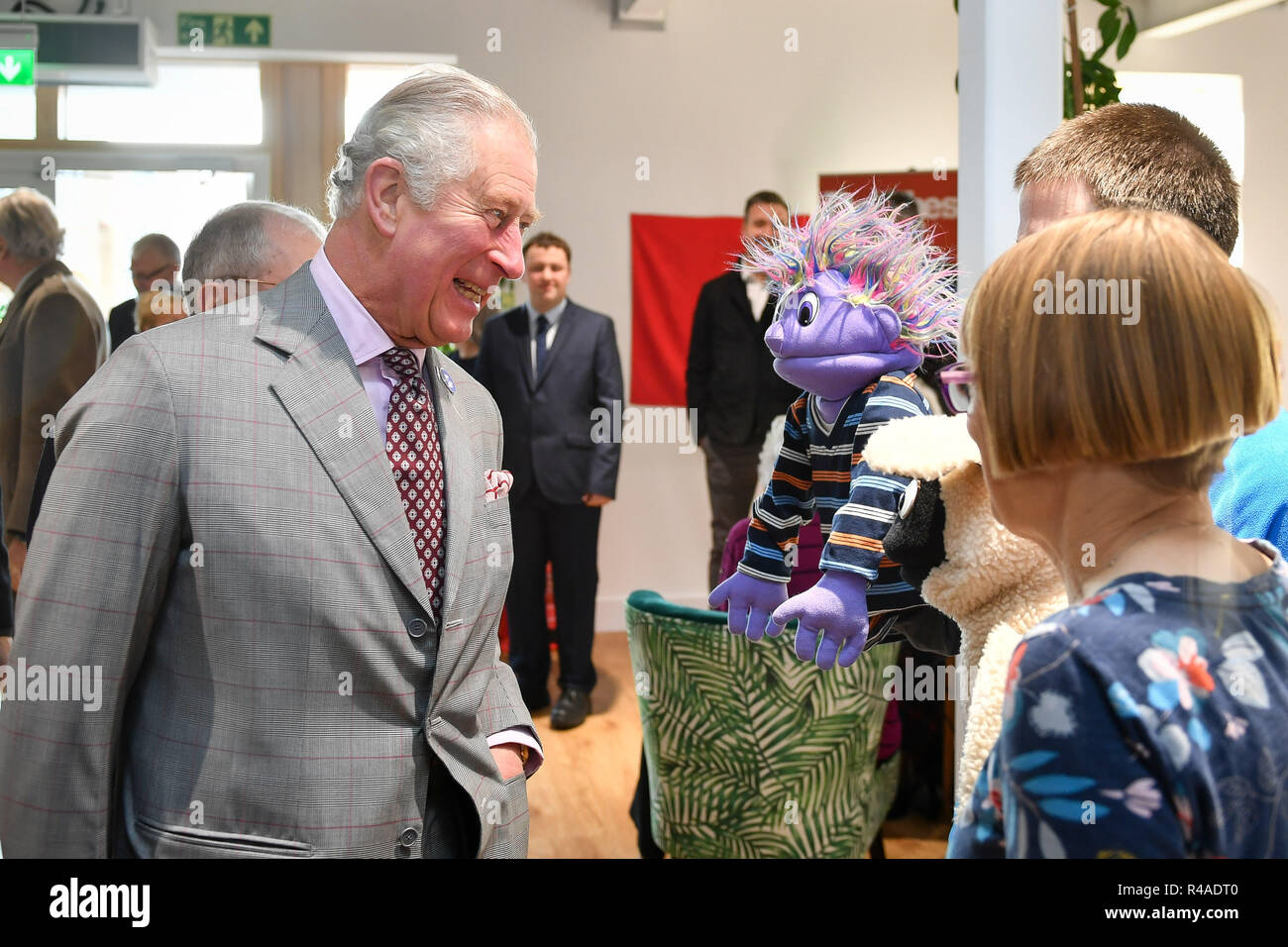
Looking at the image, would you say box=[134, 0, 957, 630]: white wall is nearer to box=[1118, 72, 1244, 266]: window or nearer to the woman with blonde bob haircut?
box=[1118, 72, 1244, 266]: window

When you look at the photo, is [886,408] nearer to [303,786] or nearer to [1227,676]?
[1227,676]

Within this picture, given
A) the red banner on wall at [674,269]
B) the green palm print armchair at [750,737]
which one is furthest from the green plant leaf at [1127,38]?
the red banner on wall at [674,269]

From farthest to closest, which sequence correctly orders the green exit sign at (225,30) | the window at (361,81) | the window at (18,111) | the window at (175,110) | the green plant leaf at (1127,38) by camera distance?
the green exit sign at (225,30) < the window at (175,110) < the window at (361,81) < the green plant leaf at (1127,38) < the window at (18,111)

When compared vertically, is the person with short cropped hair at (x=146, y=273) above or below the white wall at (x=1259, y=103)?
below

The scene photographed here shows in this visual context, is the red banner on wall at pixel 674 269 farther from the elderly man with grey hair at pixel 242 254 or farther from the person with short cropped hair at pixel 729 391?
the elderly man with grey hair at pixel 242 254

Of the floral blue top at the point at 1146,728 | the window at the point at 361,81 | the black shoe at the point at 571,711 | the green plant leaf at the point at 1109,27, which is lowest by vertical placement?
the black shoe at the point at 571,711

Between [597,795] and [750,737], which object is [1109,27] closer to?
[750,737]

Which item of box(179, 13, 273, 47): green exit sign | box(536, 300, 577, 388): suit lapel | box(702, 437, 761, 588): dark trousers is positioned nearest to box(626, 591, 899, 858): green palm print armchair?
box(536, 300, 577, 388): suit lapel

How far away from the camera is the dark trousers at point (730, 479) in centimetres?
334

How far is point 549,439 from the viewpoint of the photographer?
7.07ft

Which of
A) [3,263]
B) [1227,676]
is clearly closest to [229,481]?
[1227,676]

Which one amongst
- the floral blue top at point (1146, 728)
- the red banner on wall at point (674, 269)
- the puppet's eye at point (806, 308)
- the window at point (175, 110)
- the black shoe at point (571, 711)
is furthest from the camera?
the red banner on wall at point (674, 269)

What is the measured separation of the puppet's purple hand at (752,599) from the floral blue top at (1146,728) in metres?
0.36
